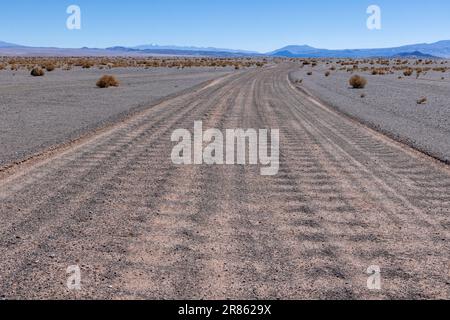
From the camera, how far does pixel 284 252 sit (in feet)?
18.0

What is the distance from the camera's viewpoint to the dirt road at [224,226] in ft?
15.5

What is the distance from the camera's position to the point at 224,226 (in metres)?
6.33

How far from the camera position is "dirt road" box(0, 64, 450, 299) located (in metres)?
4.73

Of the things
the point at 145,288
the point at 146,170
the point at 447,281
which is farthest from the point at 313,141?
the point at 145,288

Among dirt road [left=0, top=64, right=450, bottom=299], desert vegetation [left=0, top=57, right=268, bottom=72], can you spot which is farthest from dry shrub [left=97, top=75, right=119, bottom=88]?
desert vegetation [left=0, top=57, right=268, bottom=72]

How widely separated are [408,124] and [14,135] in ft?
41.5

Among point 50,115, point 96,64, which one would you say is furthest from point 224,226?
point 96,64

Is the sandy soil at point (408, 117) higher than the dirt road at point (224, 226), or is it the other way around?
the sandy soil at point (408, 117)
